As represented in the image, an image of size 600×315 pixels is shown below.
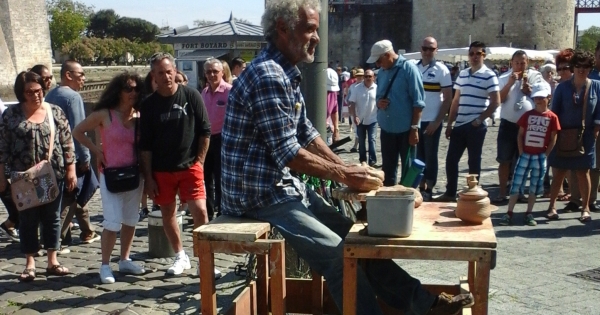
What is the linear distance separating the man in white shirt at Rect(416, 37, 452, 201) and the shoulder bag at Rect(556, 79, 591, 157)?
4.54ft

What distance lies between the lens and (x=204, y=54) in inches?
539

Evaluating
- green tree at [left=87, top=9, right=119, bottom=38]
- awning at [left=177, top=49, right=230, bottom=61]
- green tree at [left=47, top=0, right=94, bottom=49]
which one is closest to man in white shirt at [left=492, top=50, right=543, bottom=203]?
awning at [left=177, top=49, right=230, bottom=61]

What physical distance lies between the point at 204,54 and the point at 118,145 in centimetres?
825

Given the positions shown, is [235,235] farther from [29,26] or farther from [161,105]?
[29,26]

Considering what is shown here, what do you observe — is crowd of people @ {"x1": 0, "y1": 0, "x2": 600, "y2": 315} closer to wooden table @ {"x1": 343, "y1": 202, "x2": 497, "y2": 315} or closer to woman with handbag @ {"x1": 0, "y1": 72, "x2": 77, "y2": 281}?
woman with handbag @ {"x1": 0, "y1": 72, "x2": 77, "y2": 281}

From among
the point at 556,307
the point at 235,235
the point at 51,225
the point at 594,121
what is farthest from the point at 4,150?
the point at 594,121

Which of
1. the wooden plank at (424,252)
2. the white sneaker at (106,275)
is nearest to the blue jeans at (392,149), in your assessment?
the white sneaker at (106,275)

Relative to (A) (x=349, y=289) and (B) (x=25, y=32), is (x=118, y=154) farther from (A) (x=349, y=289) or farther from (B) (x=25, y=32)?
(B) (x=25, y=32)

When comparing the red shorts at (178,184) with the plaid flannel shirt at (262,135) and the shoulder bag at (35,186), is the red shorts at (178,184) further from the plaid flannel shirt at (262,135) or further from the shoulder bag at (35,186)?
the plaid flannel shirt at (262,135)

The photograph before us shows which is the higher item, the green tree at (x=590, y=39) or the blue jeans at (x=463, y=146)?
the green tree at (x=590, y=39)

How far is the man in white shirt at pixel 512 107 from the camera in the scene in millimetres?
8836

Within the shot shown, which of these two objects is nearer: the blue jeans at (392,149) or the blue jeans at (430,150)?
the blue jeans at (392,149)

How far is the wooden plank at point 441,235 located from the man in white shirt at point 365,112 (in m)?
7.91

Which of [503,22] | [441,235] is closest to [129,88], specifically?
[441,235]
